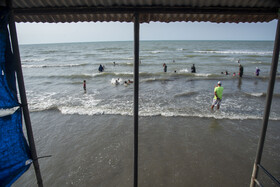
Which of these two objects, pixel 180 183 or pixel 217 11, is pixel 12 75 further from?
pixel 180 183

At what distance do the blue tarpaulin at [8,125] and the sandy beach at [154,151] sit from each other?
3.17m

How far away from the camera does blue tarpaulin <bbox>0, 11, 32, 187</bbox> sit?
2.41 m

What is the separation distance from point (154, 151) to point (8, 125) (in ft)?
16.7

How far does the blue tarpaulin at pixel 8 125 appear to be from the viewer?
7.89ft

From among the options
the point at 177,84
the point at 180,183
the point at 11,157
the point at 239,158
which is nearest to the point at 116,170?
the point at 180,183

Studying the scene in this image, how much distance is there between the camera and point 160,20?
3.05m

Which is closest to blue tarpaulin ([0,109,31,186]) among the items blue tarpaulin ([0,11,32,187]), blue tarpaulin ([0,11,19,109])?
blue tarpaulin ([0,11,32,187])

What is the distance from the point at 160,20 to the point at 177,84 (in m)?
15.4

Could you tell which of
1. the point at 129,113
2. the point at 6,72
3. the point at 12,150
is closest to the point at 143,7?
the point at 6,72

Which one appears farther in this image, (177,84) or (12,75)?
(177,84)

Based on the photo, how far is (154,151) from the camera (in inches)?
261

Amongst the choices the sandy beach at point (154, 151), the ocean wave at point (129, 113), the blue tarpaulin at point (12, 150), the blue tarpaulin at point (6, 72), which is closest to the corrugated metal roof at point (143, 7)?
the blue tarpaulin at point (6, 72)

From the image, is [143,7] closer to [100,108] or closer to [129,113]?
[129,113]

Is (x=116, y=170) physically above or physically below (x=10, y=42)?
below
